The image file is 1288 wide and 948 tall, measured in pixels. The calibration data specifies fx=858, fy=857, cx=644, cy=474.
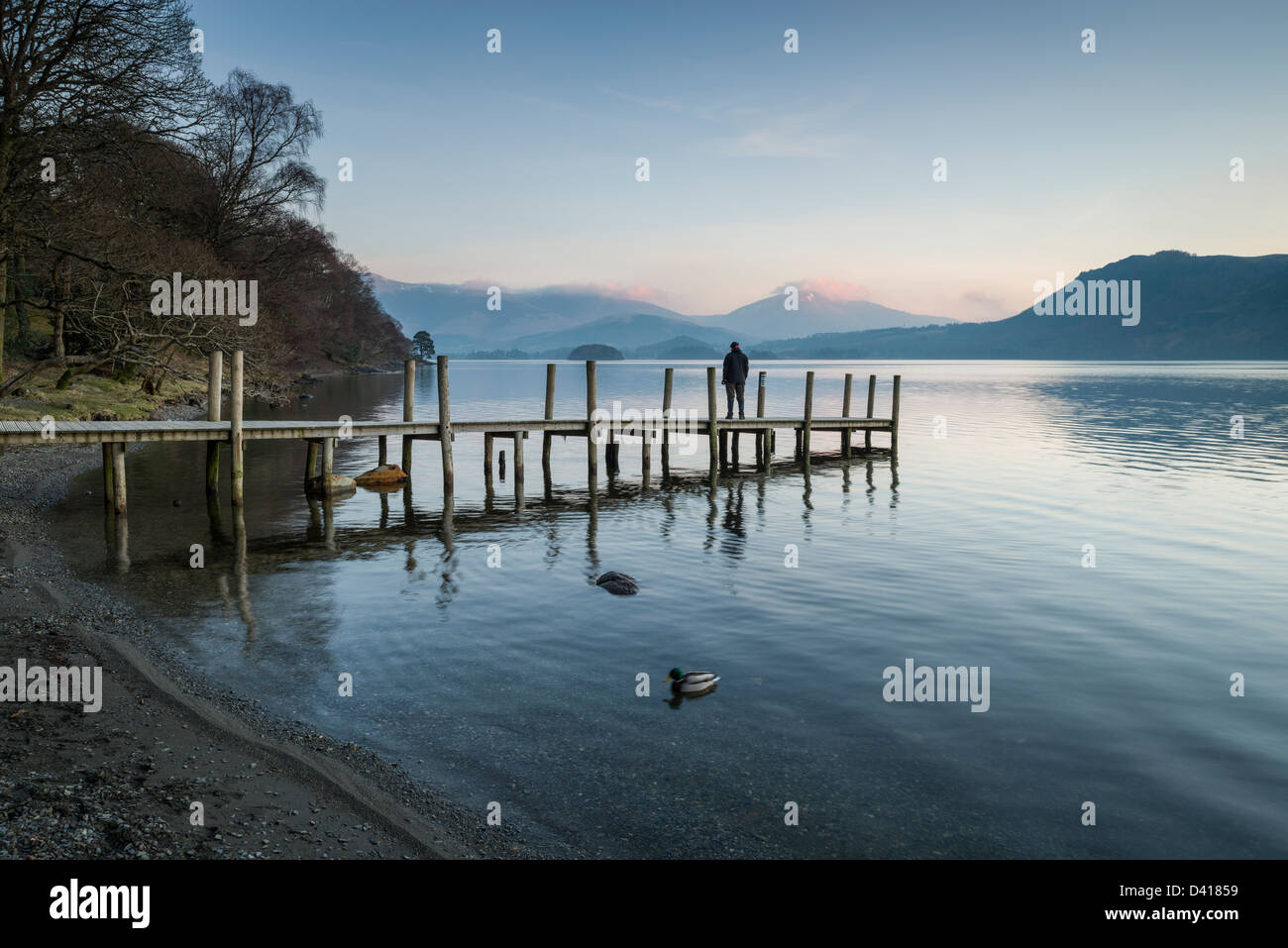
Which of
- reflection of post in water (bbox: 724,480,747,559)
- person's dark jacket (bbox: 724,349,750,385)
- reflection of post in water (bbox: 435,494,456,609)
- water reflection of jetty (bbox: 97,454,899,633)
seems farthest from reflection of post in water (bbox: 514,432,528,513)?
person's dark jacket (bbox: 724,349,750,385)

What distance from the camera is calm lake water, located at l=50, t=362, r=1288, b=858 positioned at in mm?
7855

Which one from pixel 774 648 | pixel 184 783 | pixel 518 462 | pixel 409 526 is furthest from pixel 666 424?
pixel 184 783

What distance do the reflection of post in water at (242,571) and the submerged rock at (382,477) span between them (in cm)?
502

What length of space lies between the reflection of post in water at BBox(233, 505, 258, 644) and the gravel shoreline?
1.83 m

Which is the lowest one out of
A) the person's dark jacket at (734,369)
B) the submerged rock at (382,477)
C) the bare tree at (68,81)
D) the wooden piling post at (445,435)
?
Result: the submerged rock at (382,477)

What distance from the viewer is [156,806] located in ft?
22.3

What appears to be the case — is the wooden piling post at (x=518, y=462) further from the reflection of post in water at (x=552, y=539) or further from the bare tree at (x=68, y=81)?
the bare tree at (x=68, y=81)

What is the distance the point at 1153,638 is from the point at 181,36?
26133 mm

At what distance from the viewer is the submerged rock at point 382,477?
26859mm

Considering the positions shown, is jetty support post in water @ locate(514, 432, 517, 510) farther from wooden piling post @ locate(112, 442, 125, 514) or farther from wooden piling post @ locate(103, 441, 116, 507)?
wooden piling post @ locate(103, 441, 116, 507)

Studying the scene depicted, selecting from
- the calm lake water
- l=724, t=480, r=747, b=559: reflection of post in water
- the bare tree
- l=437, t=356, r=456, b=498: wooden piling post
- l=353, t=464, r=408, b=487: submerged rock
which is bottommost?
the calm lake water

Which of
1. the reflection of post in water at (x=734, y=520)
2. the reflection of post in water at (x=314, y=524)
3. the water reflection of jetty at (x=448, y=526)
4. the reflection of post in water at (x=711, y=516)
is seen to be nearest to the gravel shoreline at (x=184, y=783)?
the water reflection of jetty at (x=448, y=526)

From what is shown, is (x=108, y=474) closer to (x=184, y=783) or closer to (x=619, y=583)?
(x=619, y=583)
